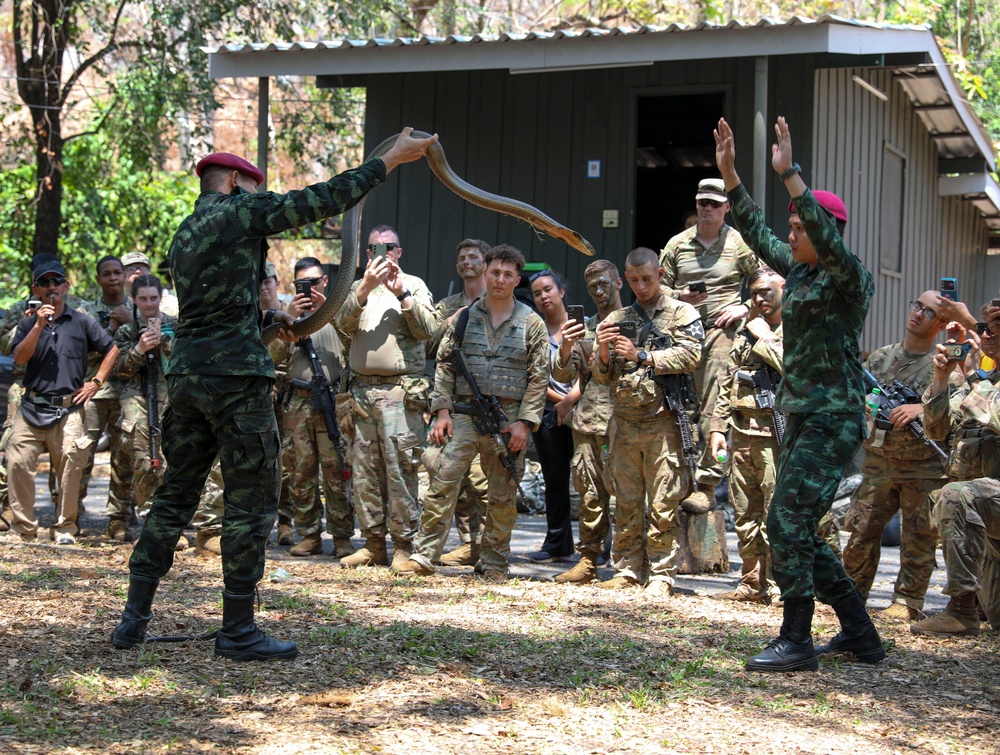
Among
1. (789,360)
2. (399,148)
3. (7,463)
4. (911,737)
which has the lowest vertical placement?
(911,737)

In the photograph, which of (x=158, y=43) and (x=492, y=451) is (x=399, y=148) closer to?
(x=492, y=451)

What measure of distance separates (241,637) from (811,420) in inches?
107

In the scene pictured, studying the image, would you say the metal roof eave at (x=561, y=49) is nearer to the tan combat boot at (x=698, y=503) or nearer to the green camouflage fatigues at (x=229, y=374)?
the tan combat boot at (x=698, y=503)

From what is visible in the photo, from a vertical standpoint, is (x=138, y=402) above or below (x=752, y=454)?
above

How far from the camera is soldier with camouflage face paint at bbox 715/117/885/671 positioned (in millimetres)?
5332

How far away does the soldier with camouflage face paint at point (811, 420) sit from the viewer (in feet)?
17.5

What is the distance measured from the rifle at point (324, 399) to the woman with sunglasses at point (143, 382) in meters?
1.03

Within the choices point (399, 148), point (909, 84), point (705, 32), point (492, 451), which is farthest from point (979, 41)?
point (399, 148)

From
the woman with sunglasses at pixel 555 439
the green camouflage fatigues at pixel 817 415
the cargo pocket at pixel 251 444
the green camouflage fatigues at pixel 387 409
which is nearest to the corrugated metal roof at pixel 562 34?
the woman with sunglasses at pixel 555 439

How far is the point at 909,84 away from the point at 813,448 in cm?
1082

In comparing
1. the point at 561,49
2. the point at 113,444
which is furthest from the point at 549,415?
the point at 561,49

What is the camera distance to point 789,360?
552cm

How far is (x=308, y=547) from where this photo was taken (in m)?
8.88

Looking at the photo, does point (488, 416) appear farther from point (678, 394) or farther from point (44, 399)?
point (44, 399)
